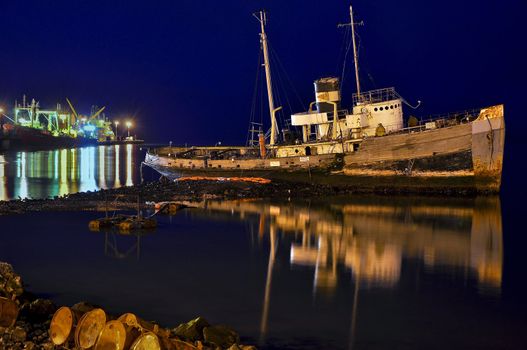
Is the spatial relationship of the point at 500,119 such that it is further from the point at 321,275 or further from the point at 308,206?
the point at 321,275

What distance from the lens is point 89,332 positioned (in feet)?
36.4

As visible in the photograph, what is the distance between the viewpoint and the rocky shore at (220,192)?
34469 millimetres

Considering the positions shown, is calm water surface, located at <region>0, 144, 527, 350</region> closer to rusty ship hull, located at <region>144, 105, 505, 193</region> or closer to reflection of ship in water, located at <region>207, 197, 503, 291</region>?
reflection of ship in water, located at <region>207, 197, 503, 291</region>

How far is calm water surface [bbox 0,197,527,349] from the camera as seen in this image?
1366 centimetres

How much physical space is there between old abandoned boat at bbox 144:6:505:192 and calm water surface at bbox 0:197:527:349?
630 cm

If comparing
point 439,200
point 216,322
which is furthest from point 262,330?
point 439,200

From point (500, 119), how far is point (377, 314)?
24.1 meters

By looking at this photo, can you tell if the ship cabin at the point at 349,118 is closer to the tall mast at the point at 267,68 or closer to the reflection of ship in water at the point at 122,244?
the tall mast at the point at 267,68

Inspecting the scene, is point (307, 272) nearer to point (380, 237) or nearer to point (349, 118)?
point (380, 237)

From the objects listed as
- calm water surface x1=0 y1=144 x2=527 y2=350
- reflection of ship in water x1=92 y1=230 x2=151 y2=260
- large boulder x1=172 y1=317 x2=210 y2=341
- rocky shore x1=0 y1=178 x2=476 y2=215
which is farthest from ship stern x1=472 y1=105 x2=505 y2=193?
large boulder x1=172 y1=317 x2=210 y2=341

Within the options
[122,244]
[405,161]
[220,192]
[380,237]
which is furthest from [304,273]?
[405,161]

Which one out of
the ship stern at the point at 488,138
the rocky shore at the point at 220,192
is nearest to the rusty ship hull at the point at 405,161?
the ship stern at the point at 488,138

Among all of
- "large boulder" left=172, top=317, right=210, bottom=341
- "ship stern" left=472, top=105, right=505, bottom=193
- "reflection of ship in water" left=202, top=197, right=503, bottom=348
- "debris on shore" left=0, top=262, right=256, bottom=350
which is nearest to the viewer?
"debris on shore" left=0, top=262, right=256, bottom=350

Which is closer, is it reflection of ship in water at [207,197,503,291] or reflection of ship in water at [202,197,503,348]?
reflection of ship in water at [202,197,503,348]
